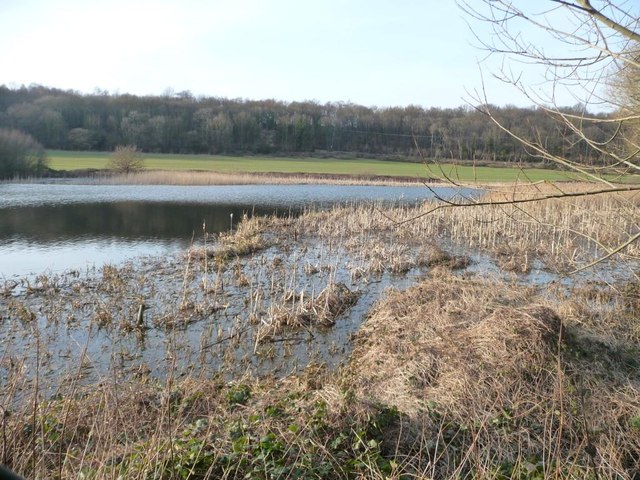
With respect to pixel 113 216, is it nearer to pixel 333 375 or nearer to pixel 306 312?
pixel 306 312

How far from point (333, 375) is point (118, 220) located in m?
18.7

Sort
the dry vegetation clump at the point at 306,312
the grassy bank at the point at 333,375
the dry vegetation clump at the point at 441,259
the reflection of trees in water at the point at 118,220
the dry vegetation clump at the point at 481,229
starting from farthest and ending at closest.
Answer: the reflection of trees in water at the point at 118,220 < the dry vegetation clump at the point at 481,229 < the dry vegetation clump at the point at 441,259 < the dry vegetation clump at the point at 306,312 < the grassy bank at the point at 333,375

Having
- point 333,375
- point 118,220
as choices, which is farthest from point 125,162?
point 333,375

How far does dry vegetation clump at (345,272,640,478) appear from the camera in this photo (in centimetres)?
357

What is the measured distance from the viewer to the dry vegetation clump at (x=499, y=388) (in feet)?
11.7

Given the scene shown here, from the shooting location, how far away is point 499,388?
4.77 metres

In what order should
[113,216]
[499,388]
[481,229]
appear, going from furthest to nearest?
[113,216] → [481,229] → [499,388]

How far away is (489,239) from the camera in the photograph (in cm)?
1697

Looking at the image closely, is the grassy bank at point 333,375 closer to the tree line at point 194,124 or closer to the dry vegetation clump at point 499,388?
the dry vegetation clump at point 499,388

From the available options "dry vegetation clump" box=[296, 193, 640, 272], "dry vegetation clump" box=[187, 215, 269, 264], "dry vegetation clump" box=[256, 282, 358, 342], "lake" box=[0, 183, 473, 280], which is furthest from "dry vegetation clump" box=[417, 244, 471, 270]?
"dry vegetation clump" box=[187, 215, 269, 264]

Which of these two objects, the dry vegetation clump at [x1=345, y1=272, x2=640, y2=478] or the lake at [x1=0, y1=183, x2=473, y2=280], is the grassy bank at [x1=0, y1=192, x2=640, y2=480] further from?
the lake at [x1=0, y1=183, x2=473, y2=280]

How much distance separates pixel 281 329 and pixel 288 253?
22.7 feet

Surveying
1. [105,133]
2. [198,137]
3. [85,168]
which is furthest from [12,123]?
[85,168]

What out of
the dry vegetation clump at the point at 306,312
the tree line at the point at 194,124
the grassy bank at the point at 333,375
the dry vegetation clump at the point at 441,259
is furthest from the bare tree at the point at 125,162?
the dry vegetation clump at the point at 306,312
